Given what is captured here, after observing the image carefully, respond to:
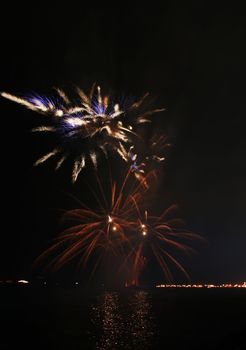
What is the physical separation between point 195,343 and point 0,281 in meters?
181

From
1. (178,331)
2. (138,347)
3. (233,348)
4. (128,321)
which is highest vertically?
(128,321)

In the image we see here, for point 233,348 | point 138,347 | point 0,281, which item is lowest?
point 233,348

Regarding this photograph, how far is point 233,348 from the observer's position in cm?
2050

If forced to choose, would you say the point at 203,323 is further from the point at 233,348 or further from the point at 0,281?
the point at 0,281

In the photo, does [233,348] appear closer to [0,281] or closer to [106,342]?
[106,342]

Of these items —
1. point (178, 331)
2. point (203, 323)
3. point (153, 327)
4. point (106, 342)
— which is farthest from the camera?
point (203, 323)

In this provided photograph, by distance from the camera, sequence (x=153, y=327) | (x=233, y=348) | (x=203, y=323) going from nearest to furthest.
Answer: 1. (x=233, y=348)
2. (x=153, y=327)
3. (x=203, y=323)

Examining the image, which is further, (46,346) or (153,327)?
(153,327)

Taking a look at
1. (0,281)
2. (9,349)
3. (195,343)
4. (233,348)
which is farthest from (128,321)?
(0,281)

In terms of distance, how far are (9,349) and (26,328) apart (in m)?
12.6

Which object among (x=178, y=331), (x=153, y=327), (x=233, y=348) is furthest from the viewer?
(x=153, y=327)

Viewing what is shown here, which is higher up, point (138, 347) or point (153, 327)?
point (153, 327)

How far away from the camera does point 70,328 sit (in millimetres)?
43031

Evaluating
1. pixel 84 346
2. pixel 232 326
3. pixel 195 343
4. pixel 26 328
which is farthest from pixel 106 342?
pixel 232 326
